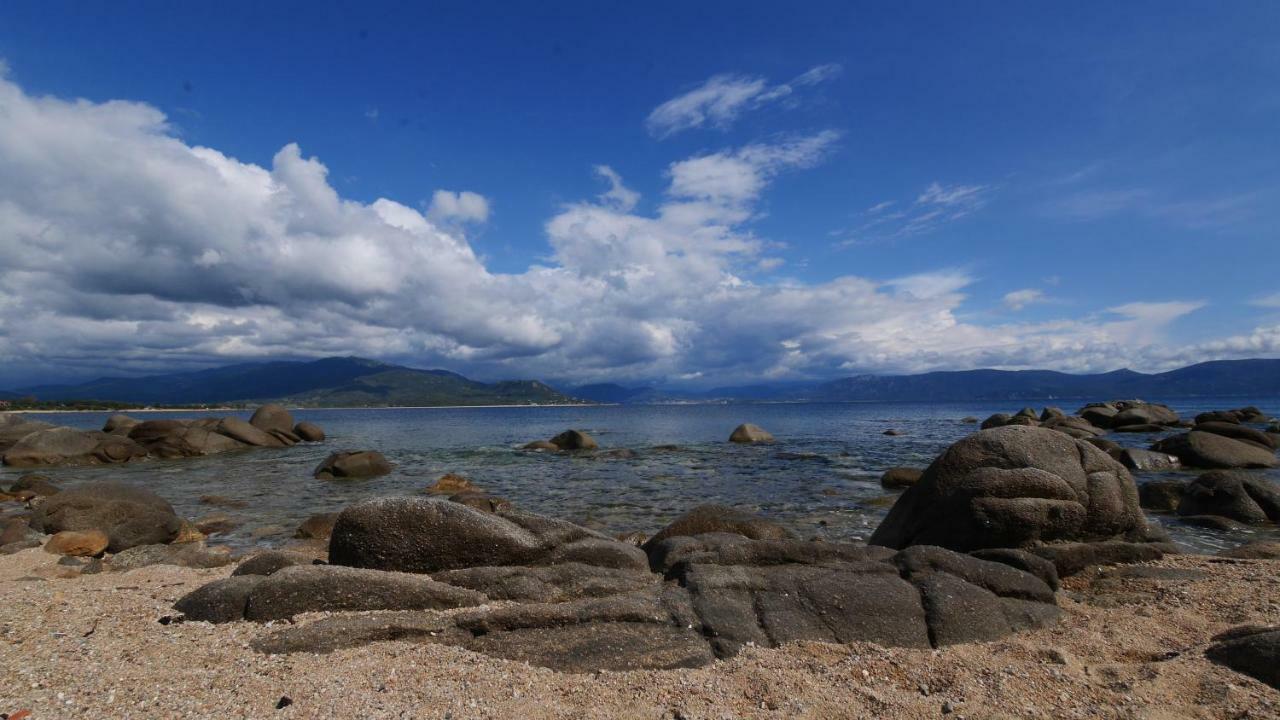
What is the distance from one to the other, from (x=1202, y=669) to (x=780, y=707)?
169 inches

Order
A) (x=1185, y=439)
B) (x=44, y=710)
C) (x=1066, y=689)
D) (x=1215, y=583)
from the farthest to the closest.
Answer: (x=1185, y=439) < (x=1215, y=583) < (x=1066, y=689) < (x=44, y=710)

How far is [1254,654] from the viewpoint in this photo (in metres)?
5.66

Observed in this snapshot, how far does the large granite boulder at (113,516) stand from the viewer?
13.6 meters

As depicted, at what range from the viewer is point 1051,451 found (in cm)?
1142

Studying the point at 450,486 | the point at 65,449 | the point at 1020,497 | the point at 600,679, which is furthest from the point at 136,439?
the point at 1020,497

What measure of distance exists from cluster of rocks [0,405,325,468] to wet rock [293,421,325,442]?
1.55 ft

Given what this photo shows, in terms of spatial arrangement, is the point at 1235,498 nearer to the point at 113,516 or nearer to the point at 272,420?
the point at 113,516

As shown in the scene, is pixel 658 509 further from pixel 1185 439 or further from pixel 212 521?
pixel 1185 439

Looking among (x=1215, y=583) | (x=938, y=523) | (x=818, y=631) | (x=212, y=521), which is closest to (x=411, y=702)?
(x=818, y=631)

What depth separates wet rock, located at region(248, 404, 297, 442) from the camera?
152 ft

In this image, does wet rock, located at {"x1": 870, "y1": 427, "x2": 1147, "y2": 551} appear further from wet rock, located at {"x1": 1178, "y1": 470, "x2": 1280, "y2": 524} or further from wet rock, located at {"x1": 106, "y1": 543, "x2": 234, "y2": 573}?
wet rock, located at {"x1": 106, "y1": 543, "x2": 234, "y2": 573}

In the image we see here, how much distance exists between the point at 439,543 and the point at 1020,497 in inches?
400

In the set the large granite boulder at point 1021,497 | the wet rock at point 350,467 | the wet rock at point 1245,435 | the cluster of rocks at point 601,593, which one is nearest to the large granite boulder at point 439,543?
the cluster of rocks at point 601,593

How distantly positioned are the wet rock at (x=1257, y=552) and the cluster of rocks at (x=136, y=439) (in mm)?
49075
